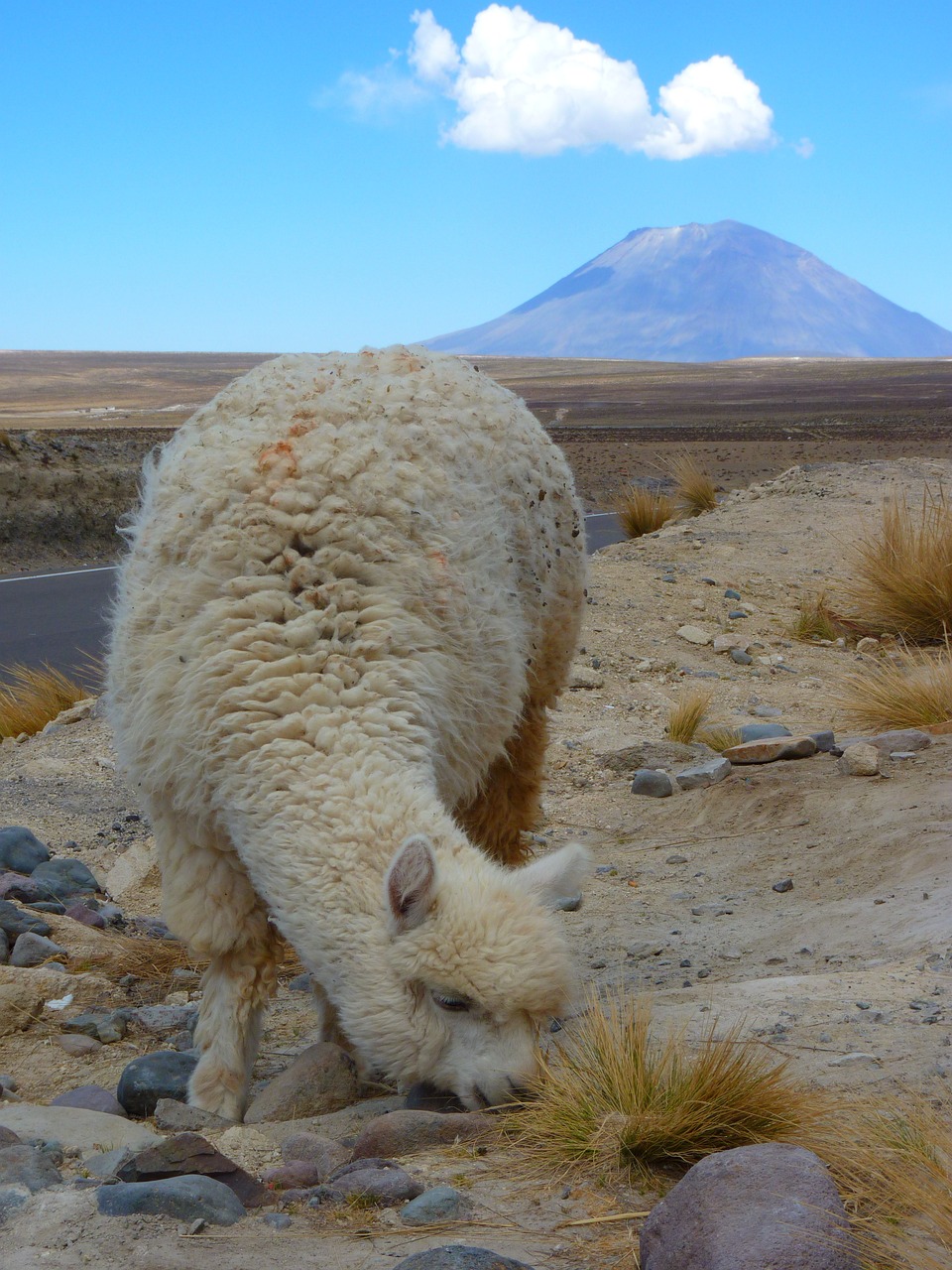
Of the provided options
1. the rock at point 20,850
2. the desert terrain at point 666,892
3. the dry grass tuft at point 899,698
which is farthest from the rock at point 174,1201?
the dry grass tuft at point 899,698

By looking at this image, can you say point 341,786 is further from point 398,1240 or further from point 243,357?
point 243,357

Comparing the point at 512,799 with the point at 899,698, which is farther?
the point at 899,698

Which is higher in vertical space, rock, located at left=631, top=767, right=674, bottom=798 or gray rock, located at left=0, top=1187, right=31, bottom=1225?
gray rock, located at left=0, top=1187, right=31, bottom=1225

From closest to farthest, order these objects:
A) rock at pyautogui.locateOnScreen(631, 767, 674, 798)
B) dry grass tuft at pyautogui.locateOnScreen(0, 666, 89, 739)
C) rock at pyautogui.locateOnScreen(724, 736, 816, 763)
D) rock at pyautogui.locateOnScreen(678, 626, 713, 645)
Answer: rock at pyautogui.locateOnScreen(724, 736, 816, 763) < rock at pyautogui.locateOnScreen(631, 767, 674, 798) < dry grass tuft at pyautogui.locateOnScreen(0, 666, 89, 739) < rock at pyautogui.locateOnScreen(678, 626, 713, 645)

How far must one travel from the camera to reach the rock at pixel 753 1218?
92.4 inches

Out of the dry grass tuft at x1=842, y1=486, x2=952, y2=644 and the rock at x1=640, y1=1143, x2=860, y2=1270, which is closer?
the rock at x1=640, y1=1143, x2=860, y2=1270

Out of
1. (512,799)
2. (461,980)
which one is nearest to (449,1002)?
(461,980)

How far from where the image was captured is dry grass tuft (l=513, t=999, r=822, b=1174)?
2951mm

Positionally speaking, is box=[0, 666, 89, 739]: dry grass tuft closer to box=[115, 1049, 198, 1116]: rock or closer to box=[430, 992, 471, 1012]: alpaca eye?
box=[115, 1049, 198, 1116]: rock

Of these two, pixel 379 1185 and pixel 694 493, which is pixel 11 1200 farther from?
pixel 694 493

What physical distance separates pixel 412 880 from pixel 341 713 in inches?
25.4

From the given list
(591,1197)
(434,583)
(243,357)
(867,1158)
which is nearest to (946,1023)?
(867,1158)

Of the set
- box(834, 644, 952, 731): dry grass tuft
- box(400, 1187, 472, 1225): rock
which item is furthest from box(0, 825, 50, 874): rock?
box(834, 644, 952, 731): dry grass tuft

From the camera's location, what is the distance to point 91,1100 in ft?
12.6
